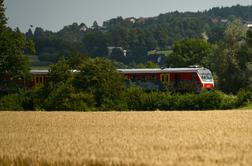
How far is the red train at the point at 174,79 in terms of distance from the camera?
59.2 meters

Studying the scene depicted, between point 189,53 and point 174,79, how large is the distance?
63.9m

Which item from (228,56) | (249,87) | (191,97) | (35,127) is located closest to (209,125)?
(35,127)

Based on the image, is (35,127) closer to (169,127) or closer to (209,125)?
(169,127)

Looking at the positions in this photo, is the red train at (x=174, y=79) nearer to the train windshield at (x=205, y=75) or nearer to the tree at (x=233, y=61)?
the train windshield at (x=205, y=75)

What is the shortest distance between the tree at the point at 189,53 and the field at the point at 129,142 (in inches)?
3297

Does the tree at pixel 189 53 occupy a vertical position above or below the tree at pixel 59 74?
below

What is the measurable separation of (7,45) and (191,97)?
22.8m

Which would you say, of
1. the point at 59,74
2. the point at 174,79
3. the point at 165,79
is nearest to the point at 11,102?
the point at 59,74

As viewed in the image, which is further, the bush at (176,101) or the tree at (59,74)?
the tree at (59,74)

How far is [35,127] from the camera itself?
3334 cm

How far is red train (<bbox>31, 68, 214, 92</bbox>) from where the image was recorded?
2330 inches

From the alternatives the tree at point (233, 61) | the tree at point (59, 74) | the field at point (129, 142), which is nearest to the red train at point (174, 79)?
the tree at point (59, 74)

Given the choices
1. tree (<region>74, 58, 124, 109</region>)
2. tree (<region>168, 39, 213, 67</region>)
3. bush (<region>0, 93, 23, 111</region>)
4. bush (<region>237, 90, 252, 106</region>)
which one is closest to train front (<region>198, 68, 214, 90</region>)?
bush (<region>237, 90, 252, 106</region>)

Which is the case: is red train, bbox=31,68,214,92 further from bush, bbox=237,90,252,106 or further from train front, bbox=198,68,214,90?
bush, bbox=237,90,252,106
